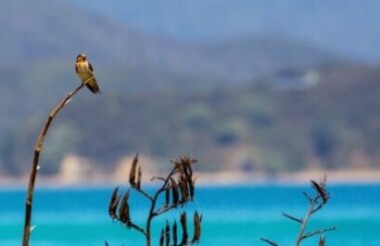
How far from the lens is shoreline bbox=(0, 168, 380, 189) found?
18175 centimetres

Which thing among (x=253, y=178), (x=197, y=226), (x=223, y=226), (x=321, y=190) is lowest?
(x=197, y=226)

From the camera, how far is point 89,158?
190 meters

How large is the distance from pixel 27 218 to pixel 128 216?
1.34m

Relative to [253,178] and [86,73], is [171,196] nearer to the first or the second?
[86,73]

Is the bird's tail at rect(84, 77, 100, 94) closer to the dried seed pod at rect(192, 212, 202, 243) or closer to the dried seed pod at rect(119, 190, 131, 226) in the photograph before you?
the dried seed pod at rect(119, 190, 131, 226)

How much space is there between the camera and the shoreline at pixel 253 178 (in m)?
182

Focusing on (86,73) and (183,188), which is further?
(86,73)

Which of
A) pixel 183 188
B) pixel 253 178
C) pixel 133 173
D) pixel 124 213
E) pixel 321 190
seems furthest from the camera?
pixel 253 178

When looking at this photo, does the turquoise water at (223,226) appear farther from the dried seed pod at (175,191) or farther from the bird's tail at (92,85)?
the dried seed pod at (175,191)

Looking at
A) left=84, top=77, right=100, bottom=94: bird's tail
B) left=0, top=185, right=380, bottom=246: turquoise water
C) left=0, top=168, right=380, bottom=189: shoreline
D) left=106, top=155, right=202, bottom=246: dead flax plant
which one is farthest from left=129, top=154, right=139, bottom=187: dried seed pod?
left=0, top=168, right=380, bottom=189: shoreline

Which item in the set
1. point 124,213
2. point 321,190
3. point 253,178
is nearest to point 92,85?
point 124,213

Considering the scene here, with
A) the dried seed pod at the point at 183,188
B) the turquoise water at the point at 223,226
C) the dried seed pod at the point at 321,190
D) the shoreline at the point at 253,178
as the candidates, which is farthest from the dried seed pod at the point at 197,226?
the shoreline at the point at 253,178

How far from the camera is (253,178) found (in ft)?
638

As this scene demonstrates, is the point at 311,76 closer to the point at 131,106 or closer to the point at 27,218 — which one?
the point at 131,106
